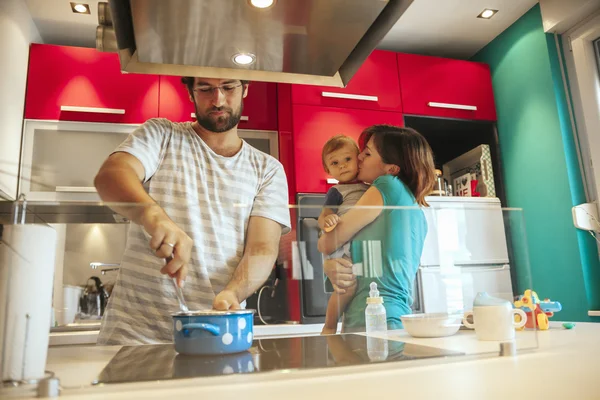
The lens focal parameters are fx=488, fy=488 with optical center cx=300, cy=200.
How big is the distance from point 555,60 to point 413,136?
1.47m

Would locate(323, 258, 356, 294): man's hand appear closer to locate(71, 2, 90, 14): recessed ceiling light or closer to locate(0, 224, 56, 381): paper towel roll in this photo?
locate(0, 224, 56, 381): paper towel roll

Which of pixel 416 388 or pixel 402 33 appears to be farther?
pixel 402 33

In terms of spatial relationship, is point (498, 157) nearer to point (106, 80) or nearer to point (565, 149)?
point (565, 149)

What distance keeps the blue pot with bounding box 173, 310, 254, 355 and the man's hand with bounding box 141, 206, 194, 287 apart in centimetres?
6

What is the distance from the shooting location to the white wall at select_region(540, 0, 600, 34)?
7.19 feet

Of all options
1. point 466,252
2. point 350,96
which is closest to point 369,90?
point 350,96

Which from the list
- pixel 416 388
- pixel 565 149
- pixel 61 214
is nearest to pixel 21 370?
pixel 61 214

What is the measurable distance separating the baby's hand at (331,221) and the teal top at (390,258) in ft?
0.14

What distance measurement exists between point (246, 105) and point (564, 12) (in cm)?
156

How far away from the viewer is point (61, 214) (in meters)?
0.57

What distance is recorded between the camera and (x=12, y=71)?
2.10 meters

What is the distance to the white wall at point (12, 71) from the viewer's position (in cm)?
203

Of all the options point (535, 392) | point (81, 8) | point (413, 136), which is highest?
point (81, 8)

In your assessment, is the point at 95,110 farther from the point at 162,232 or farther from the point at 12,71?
the point at 162,232
